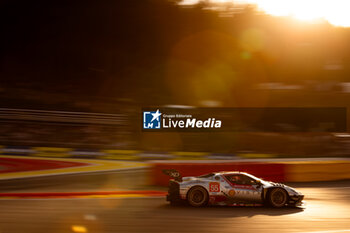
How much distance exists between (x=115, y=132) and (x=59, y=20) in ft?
59.3

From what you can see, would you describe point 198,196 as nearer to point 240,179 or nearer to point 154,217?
point 240,179

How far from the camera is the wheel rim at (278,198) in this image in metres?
9.47

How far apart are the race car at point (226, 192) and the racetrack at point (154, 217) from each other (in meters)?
0.20

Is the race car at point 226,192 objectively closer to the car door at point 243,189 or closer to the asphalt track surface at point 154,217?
the car door at point 243,189

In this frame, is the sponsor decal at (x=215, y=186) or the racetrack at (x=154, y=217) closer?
the racetrack at (x=154, y=217)

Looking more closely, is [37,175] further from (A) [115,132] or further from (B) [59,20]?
(B) [59,20]

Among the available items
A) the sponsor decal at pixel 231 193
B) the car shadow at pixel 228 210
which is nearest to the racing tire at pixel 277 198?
the car shadow at pixel 228 210

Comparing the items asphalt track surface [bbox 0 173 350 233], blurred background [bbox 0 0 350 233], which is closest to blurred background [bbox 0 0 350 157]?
blurred background [bbox 0 0 350 233]

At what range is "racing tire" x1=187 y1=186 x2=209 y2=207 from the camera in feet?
31.0

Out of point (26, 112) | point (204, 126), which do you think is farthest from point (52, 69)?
point (204, 126)

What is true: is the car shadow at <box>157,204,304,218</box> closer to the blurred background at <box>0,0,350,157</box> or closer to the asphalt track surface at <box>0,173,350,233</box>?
the asphalt track surface at <box>0,173,350,233</box>

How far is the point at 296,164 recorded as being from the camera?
14242 mm

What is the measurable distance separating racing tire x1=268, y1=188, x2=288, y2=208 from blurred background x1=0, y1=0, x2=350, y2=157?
47.9 ft

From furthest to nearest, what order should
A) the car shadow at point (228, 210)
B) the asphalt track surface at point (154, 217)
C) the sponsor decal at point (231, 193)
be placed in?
1. the sponsor decal at point (231, 193)
2. the car shadow at point (228, 210)
3. the asphalt track surface at point (154, 217)
